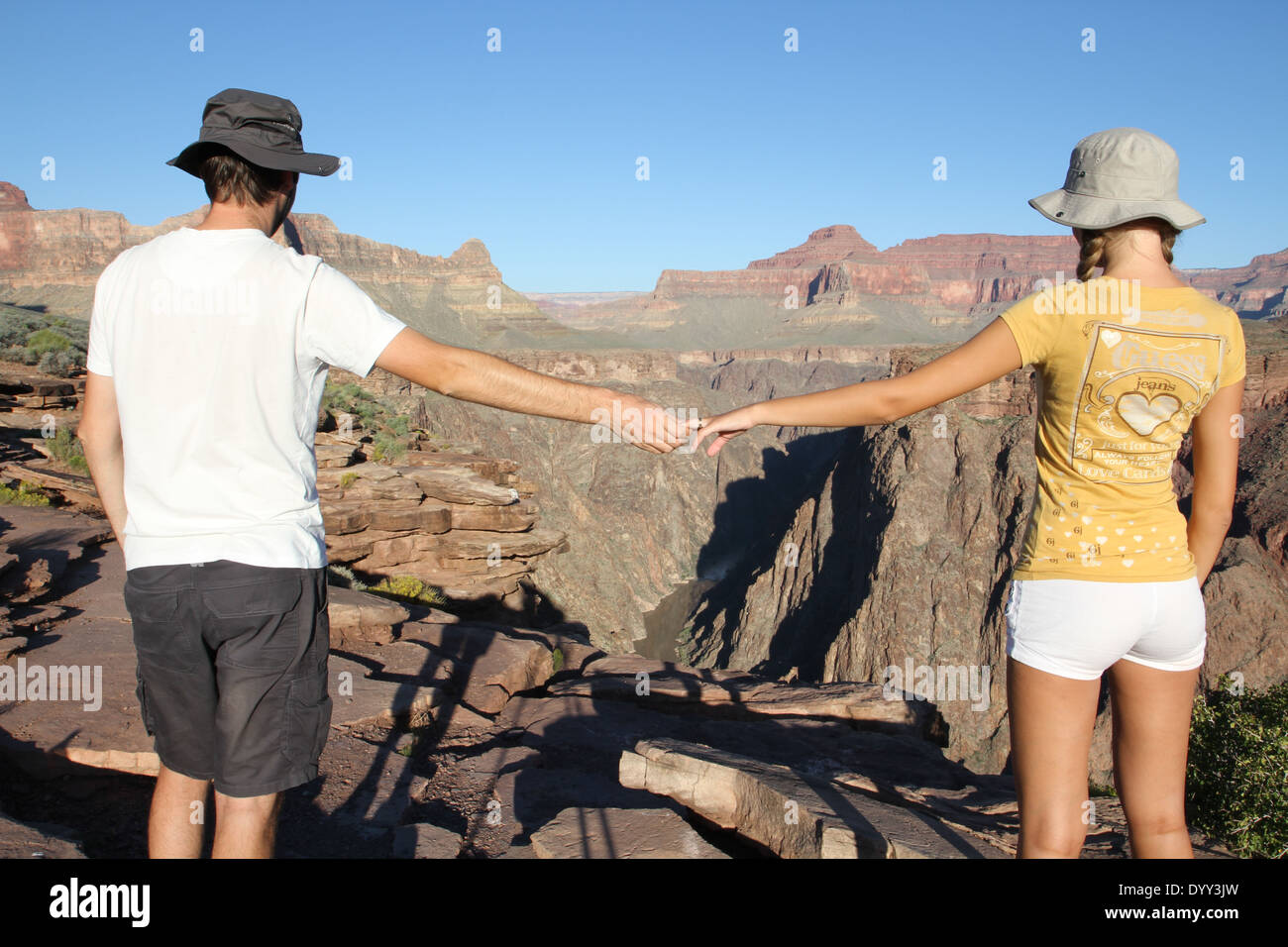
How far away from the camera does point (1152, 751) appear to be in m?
2.62

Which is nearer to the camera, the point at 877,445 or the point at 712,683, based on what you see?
the point at 712,683

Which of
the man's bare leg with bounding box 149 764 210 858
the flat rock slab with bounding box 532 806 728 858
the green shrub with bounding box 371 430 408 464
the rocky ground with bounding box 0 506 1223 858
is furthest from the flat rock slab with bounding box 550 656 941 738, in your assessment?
the green shrub with bounding box 371 430 408 464

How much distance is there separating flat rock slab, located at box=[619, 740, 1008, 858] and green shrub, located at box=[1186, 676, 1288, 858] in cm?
596

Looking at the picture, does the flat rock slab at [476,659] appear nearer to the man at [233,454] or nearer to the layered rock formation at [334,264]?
the man at [233,454]

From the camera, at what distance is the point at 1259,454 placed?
139 feet

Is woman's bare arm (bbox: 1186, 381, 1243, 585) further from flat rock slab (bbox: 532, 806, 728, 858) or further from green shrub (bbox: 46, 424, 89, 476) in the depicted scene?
green shrub (bbox: 46, 424, 89, 476)

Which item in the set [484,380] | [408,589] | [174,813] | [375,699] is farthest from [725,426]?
[408,589]

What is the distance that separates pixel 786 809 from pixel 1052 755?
2.15 m

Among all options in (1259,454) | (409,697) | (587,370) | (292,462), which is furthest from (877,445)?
(292,462)

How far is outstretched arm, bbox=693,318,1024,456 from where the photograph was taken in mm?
2529

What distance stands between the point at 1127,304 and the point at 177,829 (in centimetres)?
340

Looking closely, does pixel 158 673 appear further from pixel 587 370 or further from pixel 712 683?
pixel 587 370

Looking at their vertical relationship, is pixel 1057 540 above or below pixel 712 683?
above

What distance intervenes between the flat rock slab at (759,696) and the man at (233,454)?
19.6ft
